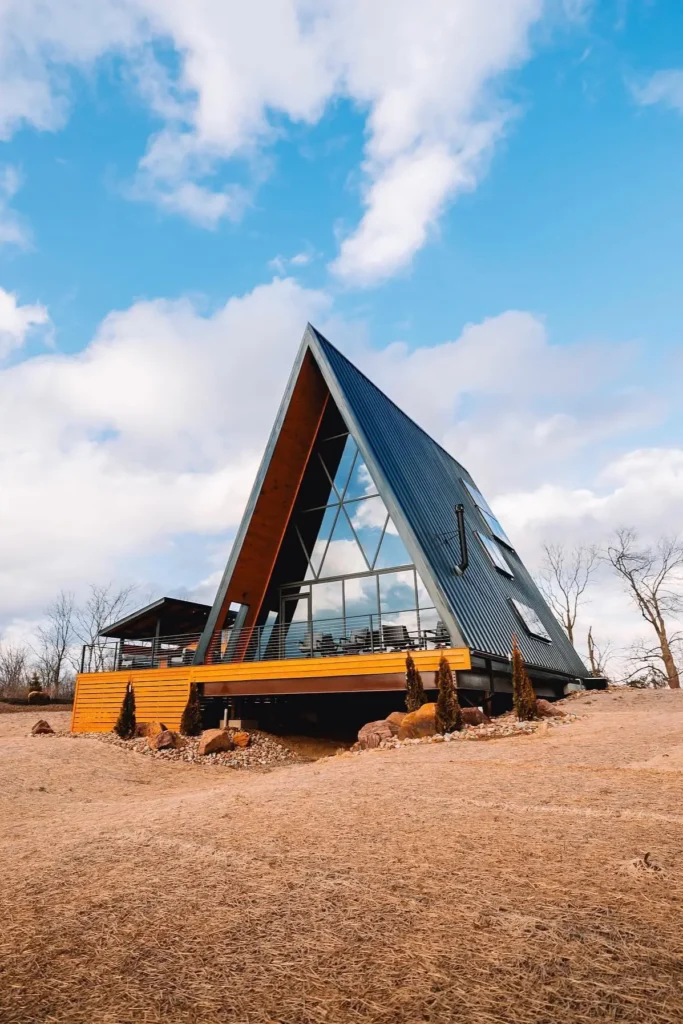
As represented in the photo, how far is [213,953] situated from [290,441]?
15.9 meters

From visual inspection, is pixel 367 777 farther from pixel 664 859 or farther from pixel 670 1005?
pixel 670 1005

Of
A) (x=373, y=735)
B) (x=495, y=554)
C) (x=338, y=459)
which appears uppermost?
(x=338, y=459)

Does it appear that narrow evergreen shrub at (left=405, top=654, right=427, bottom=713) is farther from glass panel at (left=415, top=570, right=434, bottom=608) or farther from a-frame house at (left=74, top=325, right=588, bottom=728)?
glass panel at (left=415, top=570, right=434, bottom=608)

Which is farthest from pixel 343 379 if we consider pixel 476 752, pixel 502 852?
pixel 502 852

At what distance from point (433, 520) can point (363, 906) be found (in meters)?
13.5

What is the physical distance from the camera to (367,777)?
727cm

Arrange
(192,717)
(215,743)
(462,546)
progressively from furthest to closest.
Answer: (462,546), (192,717), (215,743)

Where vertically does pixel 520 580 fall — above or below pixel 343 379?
below

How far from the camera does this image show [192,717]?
14.9 metres

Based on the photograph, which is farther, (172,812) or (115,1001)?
(172,812)

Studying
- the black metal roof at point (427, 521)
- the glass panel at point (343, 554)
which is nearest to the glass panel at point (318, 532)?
the glass panel at point (343, 554)

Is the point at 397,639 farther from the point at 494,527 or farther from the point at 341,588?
the point at 494,527

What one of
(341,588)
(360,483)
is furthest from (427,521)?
(341,588)

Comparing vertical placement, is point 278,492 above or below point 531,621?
above
